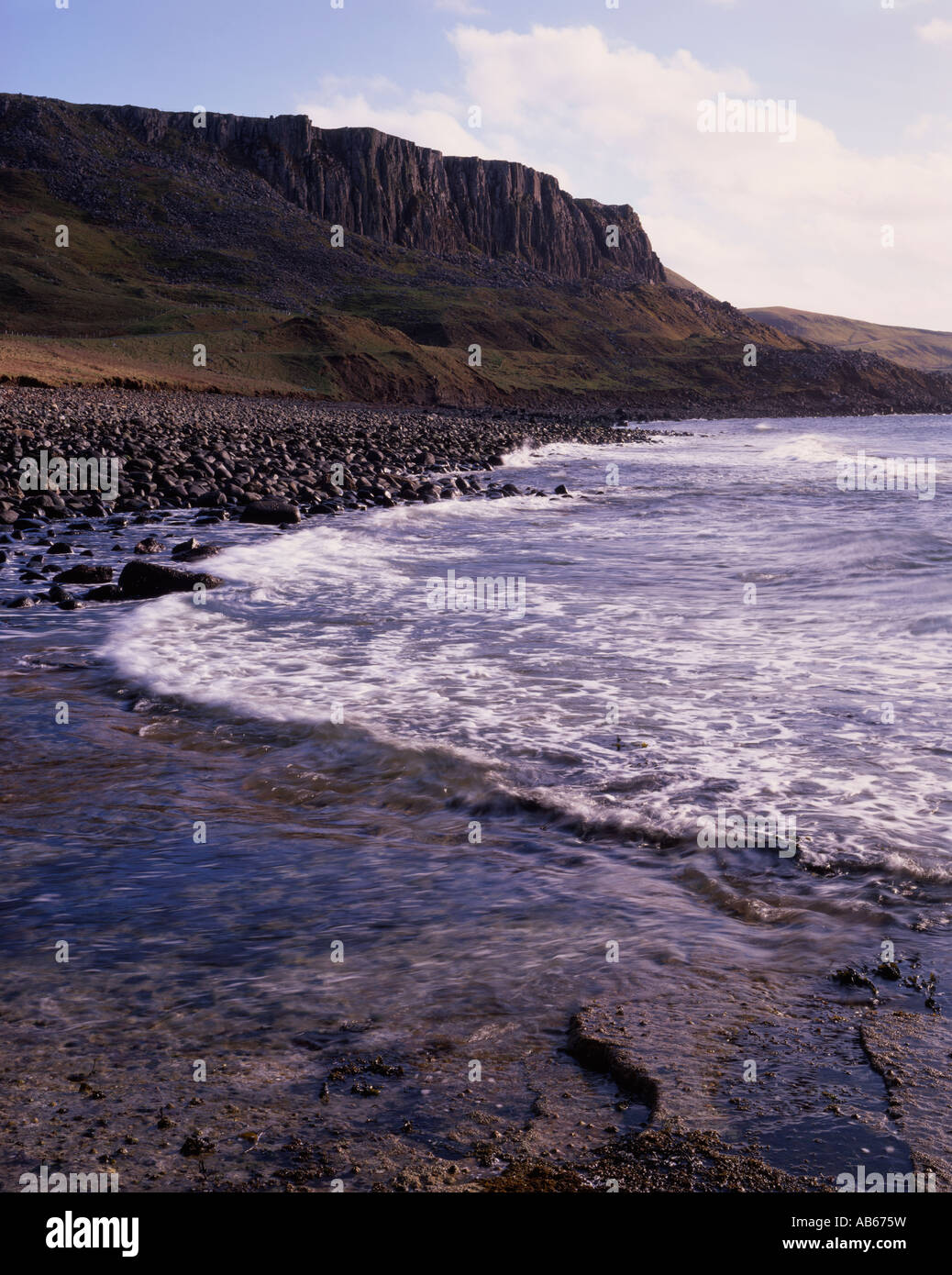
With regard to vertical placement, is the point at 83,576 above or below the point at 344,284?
below

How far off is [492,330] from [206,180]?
177ft

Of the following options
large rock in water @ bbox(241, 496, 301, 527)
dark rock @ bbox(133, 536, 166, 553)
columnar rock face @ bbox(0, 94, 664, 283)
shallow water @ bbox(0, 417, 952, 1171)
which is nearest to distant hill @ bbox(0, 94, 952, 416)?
columnar rock face @ bbox(0, 94, 664, 283)

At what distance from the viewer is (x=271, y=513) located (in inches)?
636

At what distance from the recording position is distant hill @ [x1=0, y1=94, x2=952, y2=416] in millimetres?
59156

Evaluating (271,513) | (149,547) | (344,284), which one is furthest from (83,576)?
(344,284)

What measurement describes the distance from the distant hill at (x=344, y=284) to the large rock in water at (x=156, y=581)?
23168 millimetres

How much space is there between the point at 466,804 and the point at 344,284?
11212cm

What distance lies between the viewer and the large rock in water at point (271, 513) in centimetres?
1616

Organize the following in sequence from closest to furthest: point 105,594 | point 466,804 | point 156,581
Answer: point 466,804 < point 105,594 < point 156,581

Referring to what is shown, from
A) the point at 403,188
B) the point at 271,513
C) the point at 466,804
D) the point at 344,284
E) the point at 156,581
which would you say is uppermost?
the point at 403,188

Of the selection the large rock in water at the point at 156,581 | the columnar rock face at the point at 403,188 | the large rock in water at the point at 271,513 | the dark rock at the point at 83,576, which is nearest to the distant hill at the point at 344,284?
the columnar rock face at the point at 403,188

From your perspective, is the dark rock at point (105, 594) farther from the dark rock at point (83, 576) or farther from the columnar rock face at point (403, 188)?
the columnar rock face at point (403, 188)

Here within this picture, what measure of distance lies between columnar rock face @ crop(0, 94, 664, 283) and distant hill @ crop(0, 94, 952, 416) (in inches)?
12.0

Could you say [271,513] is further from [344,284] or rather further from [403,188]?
[403,188]
